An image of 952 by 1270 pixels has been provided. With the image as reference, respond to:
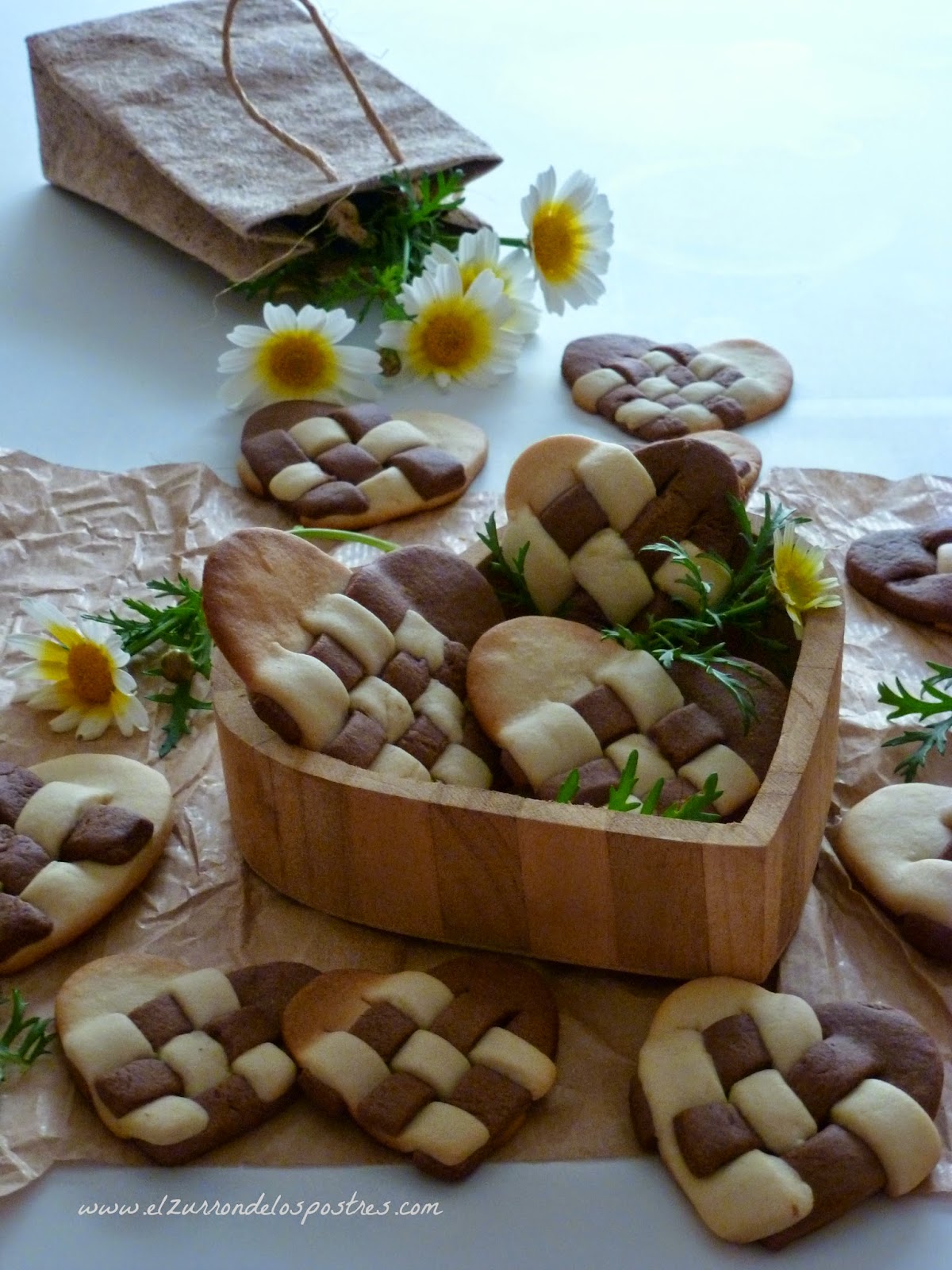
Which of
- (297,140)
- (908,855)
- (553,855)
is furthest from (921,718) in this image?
(297,140)

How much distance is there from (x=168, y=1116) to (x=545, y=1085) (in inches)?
7.8

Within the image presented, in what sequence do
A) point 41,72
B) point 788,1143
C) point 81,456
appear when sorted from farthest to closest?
point 41,72, point 81,456, point 788,1143

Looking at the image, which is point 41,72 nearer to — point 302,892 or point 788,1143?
point 302,892

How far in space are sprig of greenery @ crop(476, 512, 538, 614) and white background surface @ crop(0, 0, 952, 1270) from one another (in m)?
0.36

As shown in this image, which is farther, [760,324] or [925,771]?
[760,324]

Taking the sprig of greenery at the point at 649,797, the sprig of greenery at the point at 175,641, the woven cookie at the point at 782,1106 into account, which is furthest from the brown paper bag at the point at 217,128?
the woven cookie at the point at 782,1106

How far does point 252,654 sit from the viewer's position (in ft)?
2.91

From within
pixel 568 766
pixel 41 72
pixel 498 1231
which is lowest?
pixel 498 1231

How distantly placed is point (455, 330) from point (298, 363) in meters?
0.16

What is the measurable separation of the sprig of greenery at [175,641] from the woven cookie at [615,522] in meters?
0.27

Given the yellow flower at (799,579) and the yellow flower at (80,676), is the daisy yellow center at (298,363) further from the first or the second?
the yellow flower at (799,579)

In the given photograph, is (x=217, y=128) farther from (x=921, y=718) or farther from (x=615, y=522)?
(x=921, y=718)

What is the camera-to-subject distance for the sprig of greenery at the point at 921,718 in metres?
1.03

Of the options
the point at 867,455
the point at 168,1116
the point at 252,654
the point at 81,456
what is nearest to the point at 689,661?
the point at 252,654
